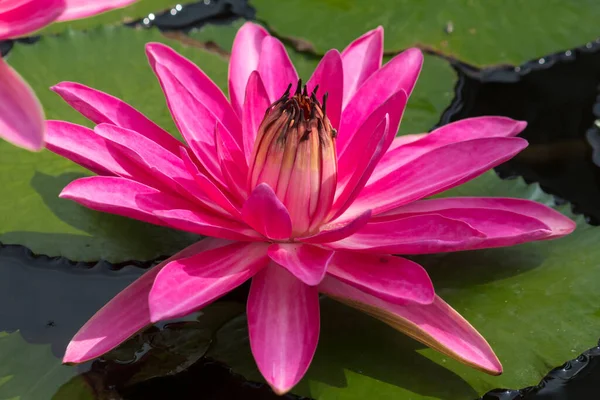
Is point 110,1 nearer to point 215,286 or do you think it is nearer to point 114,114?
point 114,114

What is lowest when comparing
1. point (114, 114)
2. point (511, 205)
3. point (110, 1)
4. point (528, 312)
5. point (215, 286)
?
point (528, 312)

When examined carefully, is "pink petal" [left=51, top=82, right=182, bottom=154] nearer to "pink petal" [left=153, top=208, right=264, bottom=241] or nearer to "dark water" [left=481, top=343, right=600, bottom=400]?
"pink petal" [left=153, top=208, right=264, bottom=241]

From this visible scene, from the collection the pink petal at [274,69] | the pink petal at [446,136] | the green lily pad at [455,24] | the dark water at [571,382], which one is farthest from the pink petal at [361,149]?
the green lily pad at [455,24]

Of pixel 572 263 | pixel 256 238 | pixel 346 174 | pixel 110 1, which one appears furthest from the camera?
pixel 572 263

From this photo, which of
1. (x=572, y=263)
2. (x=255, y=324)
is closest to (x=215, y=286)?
(x=255, y=324)

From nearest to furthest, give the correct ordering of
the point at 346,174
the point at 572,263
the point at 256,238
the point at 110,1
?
the point at 110,1 → the point at 256,238 → the point at 346,174 → the point at 572,263

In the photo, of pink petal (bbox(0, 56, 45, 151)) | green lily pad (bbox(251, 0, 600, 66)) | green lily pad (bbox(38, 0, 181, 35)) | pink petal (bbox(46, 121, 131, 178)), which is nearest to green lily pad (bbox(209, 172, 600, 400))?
pink petal (bbox(46, 121, 131, 178))

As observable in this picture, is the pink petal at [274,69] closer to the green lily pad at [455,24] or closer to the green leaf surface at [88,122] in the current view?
the green leaf surface at [88,122]
